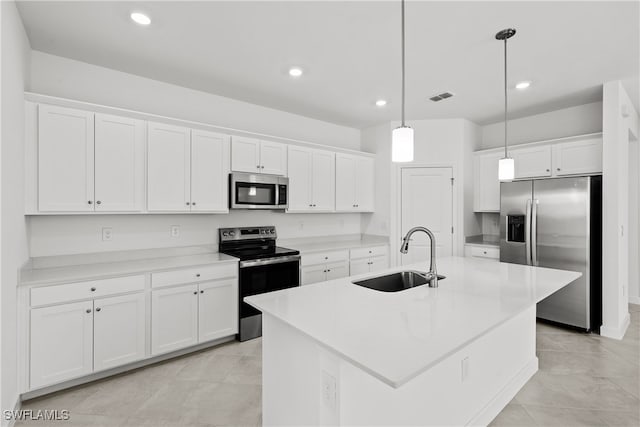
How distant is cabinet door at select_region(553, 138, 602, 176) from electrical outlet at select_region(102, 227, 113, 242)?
4873 mm

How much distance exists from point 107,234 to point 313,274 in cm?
212

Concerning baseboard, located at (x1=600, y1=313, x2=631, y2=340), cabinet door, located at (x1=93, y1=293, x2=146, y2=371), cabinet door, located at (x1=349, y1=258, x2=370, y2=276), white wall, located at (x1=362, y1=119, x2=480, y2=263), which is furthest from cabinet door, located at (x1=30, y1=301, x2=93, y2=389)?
baseboard, located at (x1=600, y1=313, x2=631, y2=340)

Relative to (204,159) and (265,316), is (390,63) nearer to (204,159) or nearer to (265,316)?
(204,159)

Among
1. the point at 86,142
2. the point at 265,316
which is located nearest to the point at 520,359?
the point at 265,316

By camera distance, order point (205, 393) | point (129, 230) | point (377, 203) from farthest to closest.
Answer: point (377, 203) < point (129, 230) < point (205, 393)

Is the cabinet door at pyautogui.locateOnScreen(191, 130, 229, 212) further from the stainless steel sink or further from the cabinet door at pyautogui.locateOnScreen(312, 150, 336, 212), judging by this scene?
the stainless steel sink

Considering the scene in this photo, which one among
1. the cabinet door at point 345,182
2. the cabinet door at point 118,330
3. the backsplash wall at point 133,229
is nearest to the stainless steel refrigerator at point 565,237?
the cabinet door at point 345,182

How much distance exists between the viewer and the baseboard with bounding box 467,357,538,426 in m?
1.99

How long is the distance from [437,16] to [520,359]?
2.58 metres

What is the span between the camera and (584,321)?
11.1 ft

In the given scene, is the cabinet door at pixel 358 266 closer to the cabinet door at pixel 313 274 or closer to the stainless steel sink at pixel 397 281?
the cabinet door at pixel 313 274

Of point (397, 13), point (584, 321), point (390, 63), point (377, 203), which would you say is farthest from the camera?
point (377, 203)

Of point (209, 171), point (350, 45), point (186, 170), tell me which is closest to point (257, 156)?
point (209, 171)

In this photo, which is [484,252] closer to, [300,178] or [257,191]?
[300,178]
